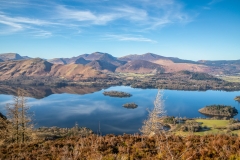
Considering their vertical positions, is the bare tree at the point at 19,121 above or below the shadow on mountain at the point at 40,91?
above

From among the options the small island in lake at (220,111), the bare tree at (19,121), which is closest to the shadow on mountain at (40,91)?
the small island in lake at (220,111)

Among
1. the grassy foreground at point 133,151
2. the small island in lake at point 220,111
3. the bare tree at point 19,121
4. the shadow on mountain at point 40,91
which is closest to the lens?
the grassy foreground at point 133,151

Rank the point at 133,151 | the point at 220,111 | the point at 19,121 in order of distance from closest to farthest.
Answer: the point at 133,151
the point at 19,121
the point at 220,111

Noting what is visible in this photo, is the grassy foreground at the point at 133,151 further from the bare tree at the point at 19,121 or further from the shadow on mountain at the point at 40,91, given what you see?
the shadow on mountain at the point at 40,91

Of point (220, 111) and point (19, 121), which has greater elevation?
point (19, 121)

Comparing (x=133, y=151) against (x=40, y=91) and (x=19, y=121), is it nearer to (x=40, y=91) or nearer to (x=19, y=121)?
(x=19, y=121)

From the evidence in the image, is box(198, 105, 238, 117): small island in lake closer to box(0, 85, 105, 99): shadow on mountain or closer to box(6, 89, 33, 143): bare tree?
box(0, 85, 105, 99): shadow on mountain

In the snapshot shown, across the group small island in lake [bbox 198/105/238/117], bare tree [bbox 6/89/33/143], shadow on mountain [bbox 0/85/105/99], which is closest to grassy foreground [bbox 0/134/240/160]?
bare tree [bbox 6/89/33/143]

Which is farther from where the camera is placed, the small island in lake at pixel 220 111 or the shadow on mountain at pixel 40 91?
the shadow on mountain at pixel 40 91

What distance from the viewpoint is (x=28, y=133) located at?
52.1 feet

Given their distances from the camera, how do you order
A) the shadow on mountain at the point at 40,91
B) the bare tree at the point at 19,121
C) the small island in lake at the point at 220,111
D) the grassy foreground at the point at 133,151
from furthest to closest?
the shadow on mountain at the point at 40,91
the small island in lake at the point at 220,111
the bare tree at the point at 19,121
the grassy foreground at the point at 133,151

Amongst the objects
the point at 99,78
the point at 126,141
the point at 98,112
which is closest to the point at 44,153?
the point at 126,141

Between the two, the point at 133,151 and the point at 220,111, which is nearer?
the point at 133,151

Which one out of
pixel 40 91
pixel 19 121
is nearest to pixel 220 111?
pixel 19 121
